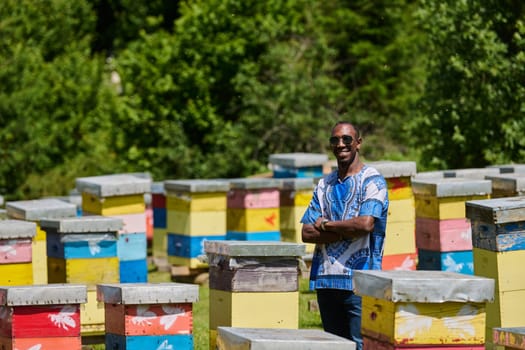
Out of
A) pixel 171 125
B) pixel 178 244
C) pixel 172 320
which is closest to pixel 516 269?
pixel 172 320

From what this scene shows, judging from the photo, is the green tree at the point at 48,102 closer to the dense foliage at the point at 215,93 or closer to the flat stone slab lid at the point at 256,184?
the dense foliage at the point at 215,93

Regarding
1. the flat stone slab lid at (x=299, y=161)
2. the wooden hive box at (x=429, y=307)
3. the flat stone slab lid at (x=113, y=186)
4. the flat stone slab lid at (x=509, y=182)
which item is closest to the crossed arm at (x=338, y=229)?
the wooden hive box at (x=429, y=307)

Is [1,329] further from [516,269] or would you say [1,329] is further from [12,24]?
[12,24]

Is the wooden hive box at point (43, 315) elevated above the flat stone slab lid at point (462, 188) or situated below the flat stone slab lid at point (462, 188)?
below

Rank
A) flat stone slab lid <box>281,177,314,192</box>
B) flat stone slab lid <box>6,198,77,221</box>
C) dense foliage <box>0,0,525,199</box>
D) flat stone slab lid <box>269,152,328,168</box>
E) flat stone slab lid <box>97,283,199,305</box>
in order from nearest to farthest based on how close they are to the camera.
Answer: flat stone slab lid <box>97,283,199,305</box>
flat stone slab lid <box>6,198,77,221</box>
flat stone slab lid <box>281,177,314,192</box>
flat stone slab lid <box>269,152,328,168</box>
dense foliage <box>0,0,525,199</box>

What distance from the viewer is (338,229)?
6.22 m

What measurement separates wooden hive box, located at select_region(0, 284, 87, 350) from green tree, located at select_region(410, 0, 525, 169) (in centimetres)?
915

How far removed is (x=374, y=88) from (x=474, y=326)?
20.8m

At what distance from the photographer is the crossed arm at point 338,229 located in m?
6.19

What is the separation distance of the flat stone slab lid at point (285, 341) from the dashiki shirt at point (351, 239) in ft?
2.80

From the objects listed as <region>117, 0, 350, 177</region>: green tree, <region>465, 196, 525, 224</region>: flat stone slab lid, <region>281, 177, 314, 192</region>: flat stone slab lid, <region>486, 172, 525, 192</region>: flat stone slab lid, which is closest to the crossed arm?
<region>465, 196, 525, 224</region>: flat stone slab lid

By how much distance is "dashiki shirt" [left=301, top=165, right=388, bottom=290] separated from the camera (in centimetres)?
625

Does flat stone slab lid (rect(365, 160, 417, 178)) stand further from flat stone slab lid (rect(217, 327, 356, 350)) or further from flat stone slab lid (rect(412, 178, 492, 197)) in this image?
flat stone slab lid (rect(217, 327, 356, 350))

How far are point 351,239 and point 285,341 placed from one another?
1.30m
